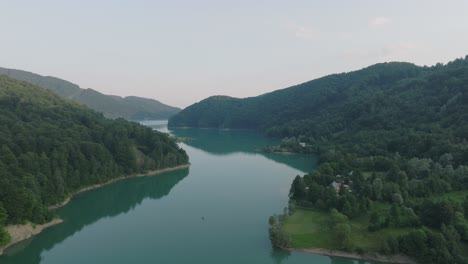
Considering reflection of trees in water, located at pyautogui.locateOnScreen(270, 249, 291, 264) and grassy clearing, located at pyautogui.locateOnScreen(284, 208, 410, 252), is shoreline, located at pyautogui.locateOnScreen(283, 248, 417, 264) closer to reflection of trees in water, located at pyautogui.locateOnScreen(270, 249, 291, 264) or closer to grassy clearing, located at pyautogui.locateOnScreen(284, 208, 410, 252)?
grassy clearing, located at pyautogui.locateOnScreen(284, 208, 410, 252)

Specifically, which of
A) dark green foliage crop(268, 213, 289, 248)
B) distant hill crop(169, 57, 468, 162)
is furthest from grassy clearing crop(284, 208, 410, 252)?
distant hill crop(169, 57, 468, 162)

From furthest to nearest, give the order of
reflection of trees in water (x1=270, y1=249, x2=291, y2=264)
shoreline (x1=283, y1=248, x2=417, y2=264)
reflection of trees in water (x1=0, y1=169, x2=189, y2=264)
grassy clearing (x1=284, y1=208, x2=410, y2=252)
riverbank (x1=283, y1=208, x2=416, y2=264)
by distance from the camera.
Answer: reflection of trees in water (x1=0, y1=169, x2=189, y2=264), grassy clearing (x1=284, y1=208, x2=410, y2=252), reflection of trees in water (x1=270, y1=249, x2=291, y2=264), riverbank (x1=283, y1=208, x2=416, y2=264), shoreline (x1=283, y1=248, x2=417, y2=264)

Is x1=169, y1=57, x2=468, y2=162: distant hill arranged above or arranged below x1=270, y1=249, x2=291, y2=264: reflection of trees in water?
above

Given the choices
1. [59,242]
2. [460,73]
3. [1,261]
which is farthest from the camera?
[460,73]

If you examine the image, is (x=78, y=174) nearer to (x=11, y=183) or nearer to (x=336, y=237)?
(x=11, y=183)

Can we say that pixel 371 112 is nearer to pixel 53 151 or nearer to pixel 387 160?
pixel 387 160

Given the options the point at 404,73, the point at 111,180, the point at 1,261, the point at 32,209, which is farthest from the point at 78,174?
the point at 404,73

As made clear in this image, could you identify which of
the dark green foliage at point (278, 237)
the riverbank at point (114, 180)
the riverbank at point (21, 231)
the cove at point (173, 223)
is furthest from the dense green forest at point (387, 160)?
the riverbank at point (114, 180)
